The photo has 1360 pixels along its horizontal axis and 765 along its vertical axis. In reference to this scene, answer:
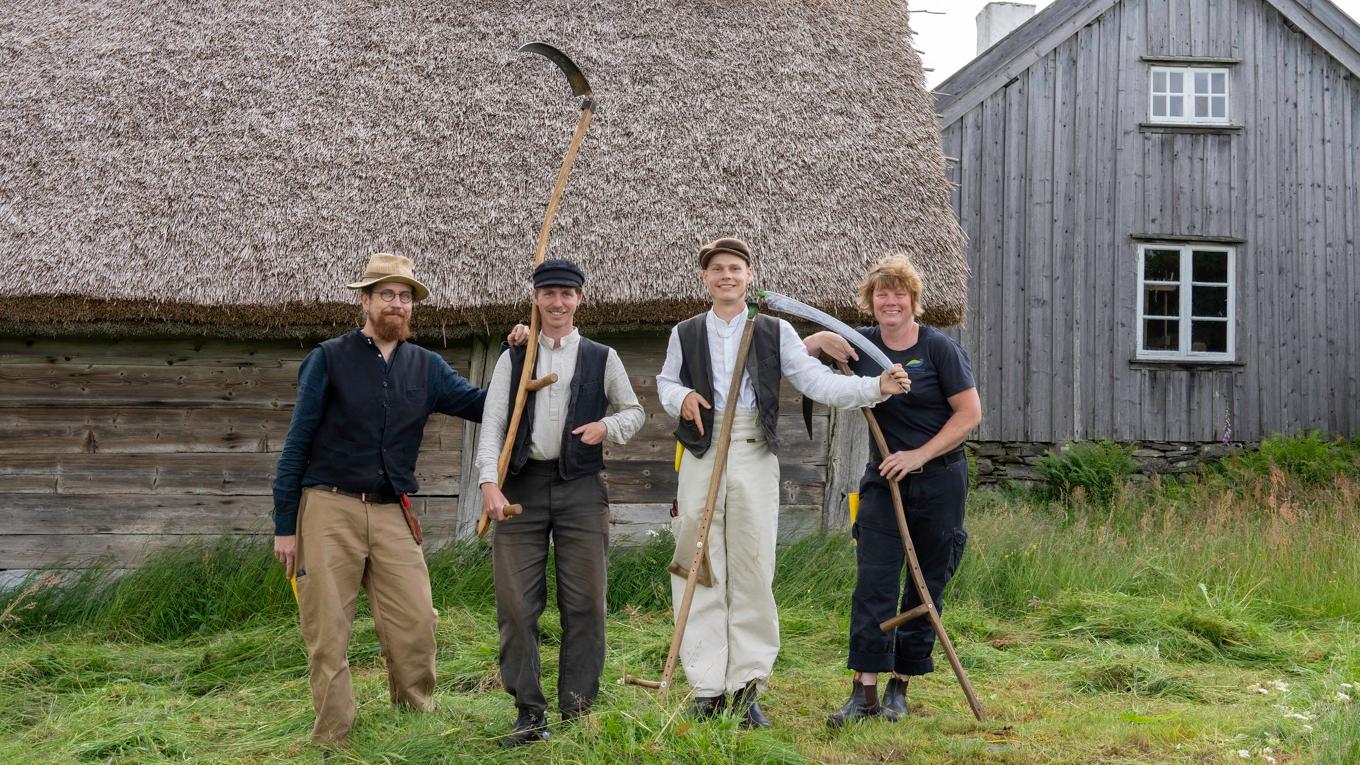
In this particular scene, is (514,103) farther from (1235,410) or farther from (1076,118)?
(1235,410)

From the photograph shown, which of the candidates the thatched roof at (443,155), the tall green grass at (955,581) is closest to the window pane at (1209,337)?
the tall green grass at (955,581)

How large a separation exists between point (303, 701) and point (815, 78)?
14.2 ft

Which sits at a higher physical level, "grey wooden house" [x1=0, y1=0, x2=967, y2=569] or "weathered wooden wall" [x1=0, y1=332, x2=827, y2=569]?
"grey wooden house" [x1=0, y1=0, x2=967, y2=569]

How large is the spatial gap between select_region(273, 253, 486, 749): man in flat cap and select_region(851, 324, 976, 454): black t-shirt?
147cm

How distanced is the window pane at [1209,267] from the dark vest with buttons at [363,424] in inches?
305

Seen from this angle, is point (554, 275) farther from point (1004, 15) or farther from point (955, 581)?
point (1004, 15)

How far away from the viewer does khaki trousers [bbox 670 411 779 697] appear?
3.37 m

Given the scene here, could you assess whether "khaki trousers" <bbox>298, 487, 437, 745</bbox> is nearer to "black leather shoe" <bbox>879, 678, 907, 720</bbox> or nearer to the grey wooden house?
"black leather shoe" <bbox>879, 678, 907, 720</bbox>

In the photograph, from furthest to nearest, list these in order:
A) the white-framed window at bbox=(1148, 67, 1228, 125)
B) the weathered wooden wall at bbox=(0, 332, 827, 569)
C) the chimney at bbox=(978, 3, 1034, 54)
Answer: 1. the chimney at bbox=(978, 3, 1034, 54)
2. the white-framed window at bbox=(1148, 67, 1228, 125)
3. the weathered wooden wall at bbox=(0, 332, 827, 569)

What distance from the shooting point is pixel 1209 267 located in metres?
9.48

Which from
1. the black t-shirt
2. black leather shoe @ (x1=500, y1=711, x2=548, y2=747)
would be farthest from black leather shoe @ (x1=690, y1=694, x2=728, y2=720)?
the black t-shirt

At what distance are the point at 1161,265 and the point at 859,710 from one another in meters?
7.11

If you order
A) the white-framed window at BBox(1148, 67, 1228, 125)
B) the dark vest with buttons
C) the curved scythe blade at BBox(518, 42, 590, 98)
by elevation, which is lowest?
the dark vest with buttons

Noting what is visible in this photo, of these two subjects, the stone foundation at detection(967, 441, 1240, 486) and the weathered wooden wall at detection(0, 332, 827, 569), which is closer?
the weathered wooden wall at detection(0, 332, 827, 569)
